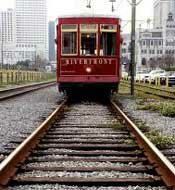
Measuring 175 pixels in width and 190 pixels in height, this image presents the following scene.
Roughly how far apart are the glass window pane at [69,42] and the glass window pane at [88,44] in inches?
12.4

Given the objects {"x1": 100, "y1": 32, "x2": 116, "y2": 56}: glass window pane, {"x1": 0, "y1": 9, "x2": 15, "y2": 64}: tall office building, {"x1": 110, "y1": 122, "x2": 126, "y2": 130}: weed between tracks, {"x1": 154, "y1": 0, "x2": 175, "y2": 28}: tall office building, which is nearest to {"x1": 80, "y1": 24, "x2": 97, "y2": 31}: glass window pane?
{"x1": 100, "y1": 32, "x2": 116, "y2": 56}: glass window pane

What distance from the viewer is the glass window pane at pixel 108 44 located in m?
19.8

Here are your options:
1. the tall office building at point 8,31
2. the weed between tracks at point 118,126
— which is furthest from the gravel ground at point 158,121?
the tall office building at point 8,31

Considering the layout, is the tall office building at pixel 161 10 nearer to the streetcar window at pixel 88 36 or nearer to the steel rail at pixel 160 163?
the streetcar window at pixel 88 36

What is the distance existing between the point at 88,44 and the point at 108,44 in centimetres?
80

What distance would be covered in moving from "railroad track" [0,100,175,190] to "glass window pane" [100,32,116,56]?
9510 mm

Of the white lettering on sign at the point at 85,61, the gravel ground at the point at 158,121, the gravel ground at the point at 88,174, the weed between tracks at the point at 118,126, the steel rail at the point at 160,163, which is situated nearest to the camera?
the steel rail at the point at 160,163

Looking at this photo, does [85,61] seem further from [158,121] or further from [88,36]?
[158,121]

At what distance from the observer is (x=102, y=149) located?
8.22 meters

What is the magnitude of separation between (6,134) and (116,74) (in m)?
10.5

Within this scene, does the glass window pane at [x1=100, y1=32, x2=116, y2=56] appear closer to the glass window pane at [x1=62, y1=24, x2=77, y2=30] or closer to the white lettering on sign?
the white lettering on sign

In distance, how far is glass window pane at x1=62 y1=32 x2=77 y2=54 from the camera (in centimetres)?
1966

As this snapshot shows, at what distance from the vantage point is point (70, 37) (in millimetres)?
19703

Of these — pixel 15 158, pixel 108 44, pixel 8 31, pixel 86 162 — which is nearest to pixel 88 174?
pixel 86 162
